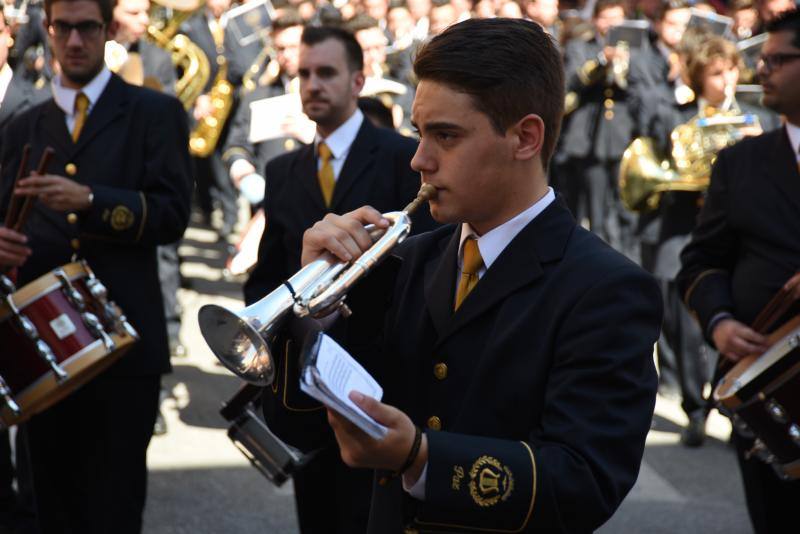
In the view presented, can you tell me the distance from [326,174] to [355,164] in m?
0.15

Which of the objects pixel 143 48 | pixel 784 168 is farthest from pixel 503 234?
pixel 143 48

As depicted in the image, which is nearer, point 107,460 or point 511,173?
point 511,173

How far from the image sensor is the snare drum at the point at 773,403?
13.5 ft

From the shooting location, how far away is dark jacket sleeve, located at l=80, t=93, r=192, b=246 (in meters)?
4.50

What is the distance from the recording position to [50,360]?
4.19 metres

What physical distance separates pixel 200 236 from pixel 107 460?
1079cm

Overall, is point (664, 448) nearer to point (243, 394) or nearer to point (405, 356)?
point (243, 394)

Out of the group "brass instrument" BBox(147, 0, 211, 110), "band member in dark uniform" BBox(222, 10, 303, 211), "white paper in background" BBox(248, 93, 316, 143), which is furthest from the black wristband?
"brass instrument" BBox(147, 0, 211, 110)

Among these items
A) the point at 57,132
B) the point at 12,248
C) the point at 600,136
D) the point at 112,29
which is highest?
the point at 112,29

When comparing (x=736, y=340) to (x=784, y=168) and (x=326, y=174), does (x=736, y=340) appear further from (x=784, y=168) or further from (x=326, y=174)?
(x=326, y=174)

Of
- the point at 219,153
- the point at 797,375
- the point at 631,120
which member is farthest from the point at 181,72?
the point at 797,375

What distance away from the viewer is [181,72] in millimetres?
10680

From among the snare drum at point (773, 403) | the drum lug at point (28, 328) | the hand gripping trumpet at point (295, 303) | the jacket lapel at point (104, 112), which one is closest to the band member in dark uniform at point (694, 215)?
the snare drum at point (773, 403)

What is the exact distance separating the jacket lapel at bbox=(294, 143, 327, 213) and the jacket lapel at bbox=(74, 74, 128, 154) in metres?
0.71
